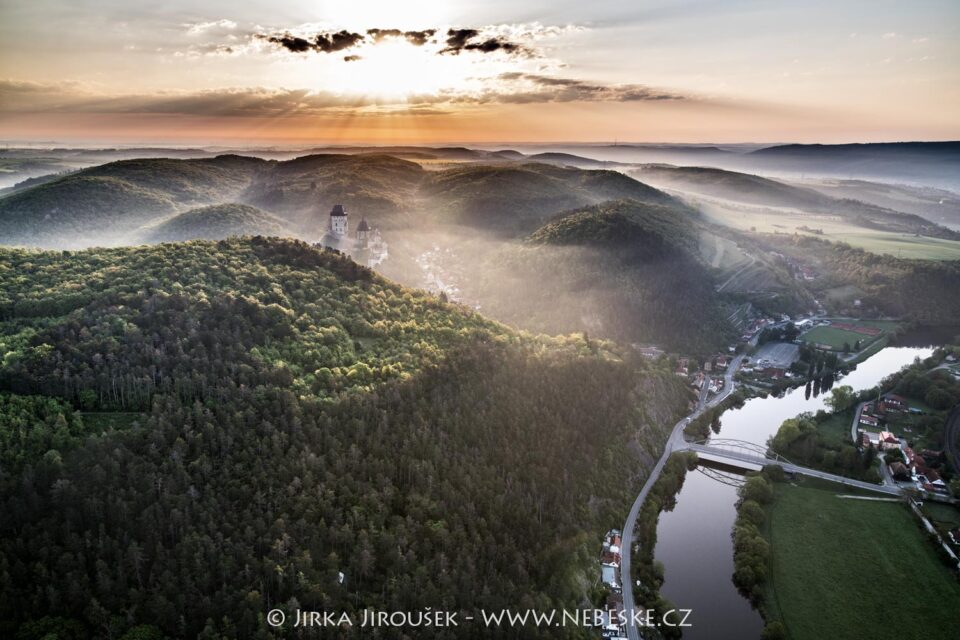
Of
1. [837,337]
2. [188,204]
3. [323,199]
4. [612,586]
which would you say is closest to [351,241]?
[323,199]

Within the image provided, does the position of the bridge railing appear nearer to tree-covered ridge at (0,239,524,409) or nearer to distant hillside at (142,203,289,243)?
tree-covered ridge at (0,239,524,409)

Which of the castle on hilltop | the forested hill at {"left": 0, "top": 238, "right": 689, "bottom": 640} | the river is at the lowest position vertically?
the river

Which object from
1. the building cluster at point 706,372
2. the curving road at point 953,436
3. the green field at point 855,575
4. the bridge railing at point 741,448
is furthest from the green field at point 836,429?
the building cluster at point 706,372

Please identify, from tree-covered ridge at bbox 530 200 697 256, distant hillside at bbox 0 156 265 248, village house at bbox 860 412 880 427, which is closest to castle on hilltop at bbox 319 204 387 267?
tree-covered ridge at bbox 530 200 697 256

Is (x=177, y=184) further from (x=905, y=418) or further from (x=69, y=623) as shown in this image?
(x=905, y=418)

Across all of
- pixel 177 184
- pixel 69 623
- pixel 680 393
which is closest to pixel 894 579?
pixel 680 393

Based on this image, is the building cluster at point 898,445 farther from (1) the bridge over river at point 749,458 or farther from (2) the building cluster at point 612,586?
(2) the building cluster at point 612,586
